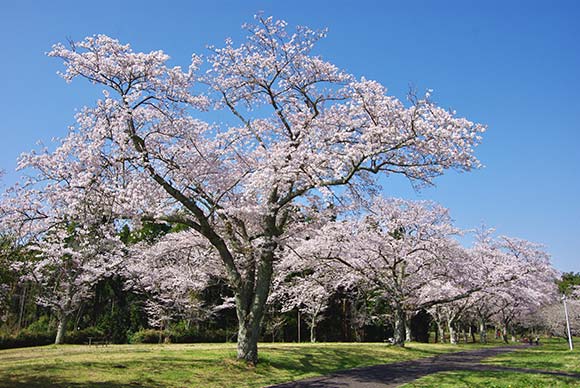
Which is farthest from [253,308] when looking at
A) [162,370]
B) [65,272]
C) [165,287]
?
[165,287]

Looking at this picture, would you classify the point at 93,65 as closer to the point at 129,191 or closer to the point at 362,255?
the point at 129,191

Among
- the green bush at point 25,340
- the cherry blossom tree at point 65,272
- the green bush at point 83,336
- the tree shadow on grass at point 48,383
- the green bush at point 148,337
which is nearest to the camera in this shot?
the tree shadow on grass at point 48,383

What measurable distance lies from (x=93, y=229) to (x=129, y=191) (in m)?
1.63

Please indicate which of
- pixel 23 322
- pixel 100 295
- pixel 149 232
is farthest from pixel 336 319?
pixel 23 322

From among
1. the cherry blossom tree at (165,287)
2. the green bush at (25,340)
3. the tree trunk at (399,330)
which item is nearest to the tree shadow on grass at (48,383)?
the cherry blossom tree at (165,287)

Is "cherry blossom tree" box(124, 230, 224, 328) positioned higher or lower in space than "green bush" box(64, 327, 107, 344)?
higher

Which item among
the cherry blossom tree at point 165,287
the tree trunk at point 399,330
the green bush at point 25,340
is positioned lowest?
the green bush at point 25,340

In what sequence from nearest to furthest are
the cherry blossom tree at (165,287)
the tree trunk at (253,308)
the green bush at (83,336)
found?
the tree trunk at (253,308)
the green bush at (83,336)
the cherry blossom tree at (165,287)

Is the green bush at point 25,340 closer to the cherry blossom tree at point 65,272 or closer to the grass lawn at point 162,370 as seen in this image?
the cherry blossom tree at point 65,272

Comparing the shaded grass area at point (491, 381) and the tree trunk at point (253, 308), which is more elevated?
the tree trunk at point (253, 308)

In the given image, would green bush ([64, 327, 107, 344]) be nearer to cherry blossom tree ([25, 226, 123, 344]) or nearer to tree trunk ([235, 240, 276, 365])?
cherry blossom tree ([25, 226, 123, 344])

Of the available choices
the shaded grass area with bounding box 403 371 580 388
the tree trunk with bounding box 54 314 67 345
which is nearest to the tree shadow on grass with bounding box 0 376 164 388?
the shaded grass area with bounding box 403 371 580 388

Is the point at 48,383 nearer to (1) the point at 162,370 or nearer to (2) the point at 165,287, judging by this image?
(1) the point at 162,370

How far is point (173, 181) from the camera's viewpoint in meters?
14.3
